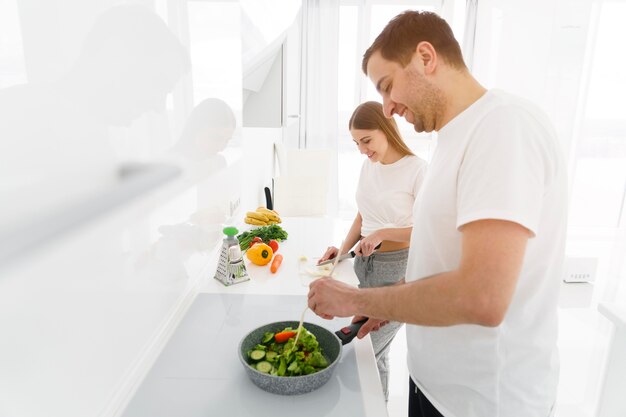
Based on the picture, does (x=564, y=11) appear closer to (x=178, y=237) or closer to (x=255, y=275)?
(x=255, y=275)

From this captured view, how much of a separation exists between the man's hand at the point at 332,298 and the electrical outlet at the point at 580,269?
3.19 meters

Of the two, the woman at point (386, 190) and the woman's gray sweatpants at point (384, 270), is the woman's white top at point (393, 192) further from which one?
the woman's gray sweatpants at point (384, 270)

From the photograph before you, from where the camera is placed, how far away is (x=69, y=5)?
550mm

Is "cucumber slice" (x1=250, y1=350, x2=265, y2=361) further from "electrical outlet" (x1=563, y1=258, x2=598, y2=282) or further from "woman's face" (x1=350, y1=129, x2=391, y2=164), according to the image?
"electrical outlet" (x1=563, y1=258, x2=598, y2=282)

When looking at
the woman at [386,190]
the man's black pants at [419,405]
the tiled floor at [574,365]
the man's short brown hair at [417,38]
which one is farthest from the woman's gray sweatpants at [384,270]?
the man's short brown hair at [417,38]

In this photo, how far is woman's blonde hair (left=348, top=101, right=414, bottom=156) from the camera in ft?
5.93

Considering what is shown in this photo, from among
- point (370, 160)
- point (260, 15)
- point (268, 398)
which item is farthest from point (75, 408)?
point (260, 15)

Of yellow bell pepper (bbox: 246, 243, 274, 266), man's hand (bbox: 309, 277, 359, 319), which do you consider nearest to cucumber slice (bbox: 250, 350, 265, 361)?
man's hand (bbox: 309, 277, 359, 319)

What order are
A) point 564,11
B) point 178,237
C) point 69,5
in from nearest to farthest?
point 69,5
point 178,237
point 564,11

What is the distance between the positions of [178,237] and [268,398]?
49 cm

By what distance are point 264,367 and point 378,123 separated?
1180 mm

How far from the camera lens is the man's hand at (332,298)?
0.93 metres

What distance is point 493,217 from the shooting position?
0.73 m

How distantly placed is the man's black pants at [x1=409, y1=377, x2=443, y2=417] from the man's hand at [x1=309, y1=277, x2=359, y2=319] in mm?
328
